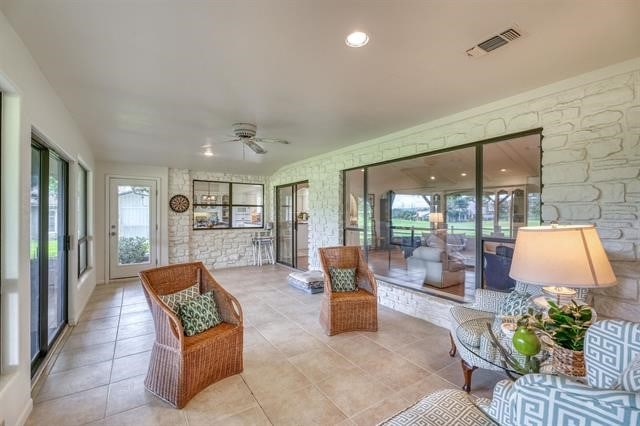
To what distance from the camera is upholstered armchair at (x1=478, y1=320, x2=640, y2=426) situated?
2.17 feet

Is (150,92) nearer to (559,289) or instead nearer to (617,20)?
(617,20)

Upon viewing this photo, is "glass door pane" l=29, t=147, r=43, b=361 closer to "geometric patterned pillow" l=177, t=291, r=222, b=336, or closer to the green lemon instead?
"geometric patterned pillow" l=177, t=291, r=222, b=336

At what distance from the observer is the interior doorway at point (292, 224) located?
6957mm

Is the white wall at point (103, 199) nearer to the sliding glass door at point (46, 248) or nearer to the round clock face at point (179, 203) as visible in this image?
the round clock face at point (179, 203)

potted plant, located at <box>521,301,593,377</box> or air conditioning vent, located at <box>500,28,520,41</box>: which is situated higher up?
air conditioning vent, located at <box>500,28,520,41</box>

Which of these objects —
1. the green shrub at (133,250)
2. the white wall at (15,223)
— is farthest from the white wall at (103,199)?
the white wall at (15,223)

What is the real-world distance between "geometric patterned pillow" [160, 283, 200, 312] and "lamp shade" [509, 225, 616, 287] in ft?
8.05

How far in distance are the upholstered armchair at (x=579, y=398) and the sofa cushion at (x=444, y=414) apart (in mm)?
76

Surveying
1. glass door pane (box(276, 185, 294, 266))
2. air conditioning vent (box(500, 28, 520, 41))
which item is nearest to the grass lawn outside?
air conditioning vent (box(500, 28, 520, 41))

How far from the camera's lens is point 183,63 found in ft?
6.96


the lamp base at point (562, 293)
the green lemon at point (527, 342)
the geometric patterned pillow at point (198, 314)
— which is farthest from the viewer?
the geometric patterned pillow at point (198, 314)

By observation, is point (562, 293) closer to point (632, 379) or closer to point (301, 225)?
point (632, 379)

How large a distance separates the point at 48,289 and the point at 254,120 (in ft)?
8.81

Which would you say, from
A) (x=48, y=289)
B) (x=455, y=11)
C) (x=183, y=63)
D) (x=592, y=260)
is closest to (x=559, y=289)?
(x=592, y=260)
